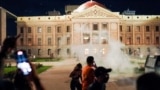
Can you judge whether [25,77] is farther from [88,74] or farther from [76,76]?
[76,76]

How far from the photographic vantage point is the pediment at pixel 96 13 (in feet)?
327

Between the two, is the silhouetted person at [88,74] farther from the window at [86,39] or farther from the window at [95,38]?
the window at [86,39]

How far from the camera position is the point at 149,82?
13.6ft

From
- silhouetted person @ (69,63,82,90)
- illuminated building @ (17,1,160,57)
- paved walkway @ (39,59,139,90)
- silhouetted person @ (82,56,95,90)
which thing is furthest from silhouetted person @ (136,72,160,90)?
illuminated building @ (17,1,160,57)

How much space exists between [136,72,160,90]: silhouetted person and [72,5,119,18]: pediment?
9562cm

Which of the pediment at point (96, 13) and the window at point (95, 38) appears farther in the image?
the window at point (95, 38)

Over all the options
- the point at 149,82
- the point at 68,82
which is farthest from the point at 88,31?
the point at 149,82

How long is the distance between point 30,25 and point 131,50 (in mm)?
24425

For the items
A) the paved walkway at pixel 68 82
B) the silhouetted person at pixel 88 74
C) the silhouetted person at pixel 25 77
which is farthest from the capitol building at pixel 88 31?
the silhouetted person at pixel 25 77

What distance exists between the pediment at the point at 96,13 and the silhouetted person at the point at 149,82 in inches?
3764

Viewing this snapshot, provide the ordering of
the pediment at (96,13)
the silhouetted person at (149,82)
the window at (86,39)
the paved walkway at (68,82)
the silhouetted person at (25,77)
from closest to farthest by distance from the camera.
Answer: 1. the silhouetted person at (149,82)
2. the silhouetted person at (25,77)
3. the paved walkway at (68,82)
4. the pediment at (96,13)
5. the window at (86,39)

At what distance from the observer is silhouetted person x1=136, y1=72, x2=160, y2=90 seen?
412cm

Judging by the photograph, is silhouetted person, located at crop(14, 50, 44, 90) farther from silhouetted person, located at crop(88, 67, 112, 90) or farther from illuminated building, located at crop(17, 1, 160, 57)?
illuminated building, located at crop(17, 1, 160, 57)

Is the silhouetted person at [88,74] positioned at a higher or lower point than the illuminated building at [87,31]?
lower
